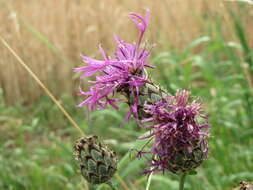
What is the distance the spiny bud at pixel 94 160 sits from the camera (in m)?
1.46

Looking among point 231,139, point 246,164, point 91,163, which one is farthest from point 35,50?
point 91,163

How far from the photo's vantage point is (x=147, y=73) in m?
1.39

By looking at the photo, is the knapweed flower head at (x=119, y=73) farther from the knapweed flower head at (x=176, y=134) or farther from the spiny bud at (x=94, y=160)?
the spiny bud at (x=94, y=160)

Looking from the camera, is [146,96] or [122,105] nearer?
[146,96]

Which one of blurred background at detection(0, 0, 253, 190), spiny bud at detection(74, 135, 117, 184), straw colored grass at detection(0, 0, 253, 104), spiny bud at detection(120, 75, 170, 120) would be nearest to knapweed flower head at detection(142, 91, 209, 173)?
spiny bud at detection(120, 75, 170, 120)

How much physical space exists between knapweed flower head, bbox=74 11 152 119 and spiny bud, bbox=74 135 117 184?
21 cm

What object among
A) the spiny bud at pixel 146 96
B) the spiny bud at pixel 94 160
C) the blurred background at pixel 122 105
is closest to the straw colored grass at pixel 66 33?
the blurred background at pixel 122 105

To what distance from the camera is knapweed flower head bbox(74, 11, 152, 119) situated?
133cm

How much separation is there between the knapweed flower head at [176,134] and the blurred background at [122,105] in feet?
2.33

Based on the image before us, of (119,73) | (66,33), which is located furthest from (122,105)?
(119,73)

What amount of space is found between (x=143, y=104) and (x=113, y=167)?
0.30m

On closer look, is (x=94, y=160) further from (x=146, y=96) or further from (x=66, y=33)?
(x=66, y=33)

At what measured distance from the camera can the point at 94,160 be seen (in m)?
1.48

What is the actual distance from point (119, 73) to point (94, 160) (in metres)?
0.34
